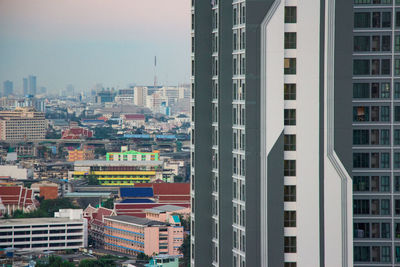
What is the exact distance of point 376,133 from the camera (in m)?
5.33

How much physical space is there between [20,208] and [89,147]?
13.5 metres

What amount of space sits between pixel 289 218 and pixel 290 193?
127 mm

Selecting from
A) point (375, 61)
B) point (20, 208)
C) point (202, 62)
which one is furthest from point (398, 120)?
point (20, 208)

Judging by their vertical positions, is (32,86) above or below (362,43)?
above

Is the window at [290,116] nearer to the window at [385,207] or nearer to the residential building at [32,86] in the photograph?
the window at [385,207]

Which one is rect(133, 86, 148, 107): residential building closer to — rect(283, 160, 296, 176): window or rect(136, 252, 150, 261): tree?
rect(136, 252, 150, 261): tree

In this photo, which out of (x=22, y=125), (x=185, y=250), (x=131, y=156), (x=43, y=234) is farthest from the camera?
(x=22, y=125)

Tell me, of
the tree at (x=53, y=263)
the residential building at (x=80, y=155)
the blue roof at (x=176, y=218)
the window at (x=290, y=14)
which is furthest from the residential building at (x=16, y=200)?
the window at (x=290, y=14)

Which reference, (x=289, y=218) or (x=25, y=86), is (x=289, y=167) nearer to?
(x=289, y=218)

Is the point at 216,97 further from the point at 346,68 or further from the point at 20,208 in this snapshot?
the point at 20,208

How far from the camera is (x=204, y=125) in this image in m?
5.20

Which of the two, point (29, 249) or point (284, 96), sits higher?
point (284, 96)

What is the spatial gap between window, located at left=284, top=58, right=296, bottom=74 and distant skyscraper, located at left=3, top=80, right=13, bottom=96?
128ft

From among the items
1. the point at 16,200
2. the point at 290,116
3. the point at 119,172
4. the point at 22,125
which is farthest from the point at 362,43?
the point at 22,125
